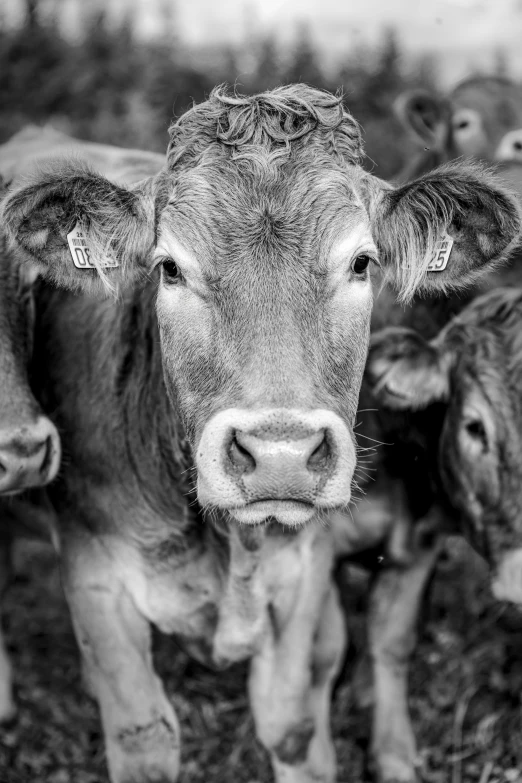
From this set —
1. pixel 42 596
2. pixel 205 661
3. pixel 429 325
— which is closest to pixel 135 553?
pixel 205 661

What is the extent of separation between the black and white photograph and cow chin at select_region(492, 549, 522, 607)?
0.01 m

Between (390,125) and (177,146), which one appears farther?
(390,125)

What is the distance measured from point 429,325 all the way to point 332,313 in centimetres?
253

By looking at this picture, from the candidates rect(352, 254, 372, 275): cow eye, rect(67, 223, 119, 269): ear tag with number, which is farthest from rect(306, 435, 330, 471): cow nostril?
rect(67, 223, 119, 269): ear tag with number

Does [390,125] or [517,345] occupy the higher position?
[517,345]

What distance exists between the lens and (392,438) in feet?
17.1

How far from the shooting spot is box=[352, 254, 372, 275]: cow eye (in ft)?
11.7

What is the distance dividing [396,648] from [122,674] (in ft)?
5.28

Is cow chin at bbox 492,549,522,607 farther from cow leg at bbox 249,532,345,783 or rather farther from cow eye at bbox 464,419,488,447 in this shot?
cow leg at bbox 249,532,345,783

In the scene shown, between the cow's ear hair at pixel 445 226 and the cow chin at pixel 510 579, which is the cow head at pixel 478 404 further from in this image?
the cow's ear hair at pixel 445 226

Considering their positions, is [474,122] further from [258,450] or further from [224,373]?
[258,450]

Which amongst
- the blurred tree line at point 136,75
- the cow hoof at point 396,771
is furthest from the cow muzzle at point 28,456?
the blurred tree line at point 136,75

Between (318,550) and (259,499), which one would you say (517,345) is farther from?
(259,499)

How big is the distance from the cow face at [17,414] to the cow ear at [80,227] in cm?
40
